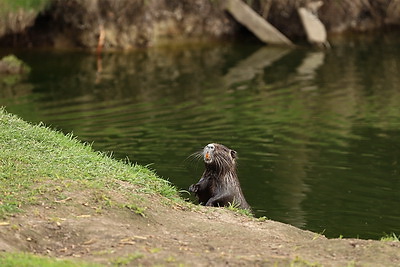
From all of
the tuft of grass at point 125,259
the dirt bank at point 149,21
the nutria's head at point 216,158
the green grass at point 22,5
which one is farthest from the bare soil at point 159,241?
the dirt bank at point 149,21

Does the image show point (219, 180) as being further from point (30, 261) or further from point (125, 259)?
point (30, 261)

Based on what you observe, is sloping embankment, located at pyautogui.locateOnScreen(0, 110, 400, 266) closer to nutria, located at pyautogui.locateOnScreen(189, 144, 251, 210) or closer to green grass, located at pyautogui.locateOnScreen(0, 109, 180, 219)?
green grass, located at pyautogui.locateOnScreen(0, 109, 180, 219)

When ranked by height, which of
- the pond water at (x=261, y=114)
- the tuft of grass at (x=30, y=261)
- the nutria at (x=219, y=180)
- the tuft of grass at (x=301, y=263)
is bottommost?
the pond water at (x=261, y=114)

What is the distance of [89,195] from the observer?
8.30 metres

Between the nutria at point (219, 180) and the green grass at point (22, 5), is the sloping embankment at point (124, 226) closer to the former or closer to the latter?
the nutria at point (219, 180)

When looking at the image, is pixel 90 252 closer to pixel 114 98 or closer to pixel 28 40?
pixel 114 98

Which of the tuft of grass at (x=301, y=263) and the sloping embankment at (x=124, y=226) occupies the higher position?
the tuft of grass at (x=301, y=263)

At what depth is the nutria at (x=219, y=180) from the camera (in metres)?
10.1

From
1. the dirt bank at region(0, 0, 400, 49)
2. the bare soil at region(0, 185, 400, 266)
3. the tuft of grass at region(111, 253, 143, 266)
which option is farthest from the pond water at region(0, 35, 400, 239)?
the tuft of grass at region(111, 253, 143, 266)

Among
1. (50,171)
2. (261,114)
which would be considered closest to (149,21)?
(261,114)

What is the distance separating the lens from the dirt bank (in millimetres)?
27188

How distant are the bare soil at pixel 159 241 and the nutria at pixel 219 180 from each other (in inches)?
56.0

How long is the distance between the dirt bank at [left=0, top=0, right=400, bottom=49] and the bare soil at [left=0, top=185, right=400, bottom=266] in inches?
735

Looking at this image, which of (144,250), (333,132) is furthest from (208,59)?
(144,250)
